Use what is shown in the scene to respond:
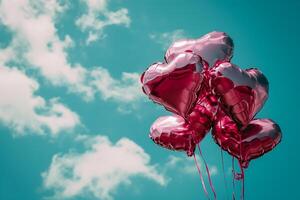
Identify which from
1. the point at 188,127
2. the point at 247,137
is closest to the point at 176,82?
the point at 188,127

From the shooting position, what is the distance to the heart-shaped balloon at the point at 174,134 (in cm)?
682

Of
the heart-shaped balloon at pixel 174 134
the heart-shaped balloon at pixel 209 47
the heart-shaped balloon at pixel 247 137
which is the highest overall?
the heart-shaped balloon at pixel 209 47

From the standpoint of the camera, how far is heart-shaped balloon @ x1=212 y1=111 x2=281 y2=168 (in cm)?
649

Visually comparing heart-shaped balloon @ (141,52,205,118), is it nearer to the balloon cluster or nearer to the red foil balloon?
the balloon cluster

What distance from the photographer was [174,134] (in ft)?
22.5

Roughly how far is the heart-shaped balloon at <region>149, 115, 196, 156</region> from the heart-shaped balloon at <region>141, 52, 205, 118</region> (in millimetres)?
808

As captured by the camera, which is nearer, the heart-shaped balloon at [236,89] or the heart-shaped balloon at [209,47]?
the heart-shaped balloon at [236,89]

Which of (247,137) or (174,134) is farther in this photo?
(174,134)

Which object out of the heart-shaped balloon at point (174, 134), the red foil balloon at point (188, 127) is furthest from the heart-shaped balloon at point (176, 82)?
the heart-shaped balloon at point (174, 134)

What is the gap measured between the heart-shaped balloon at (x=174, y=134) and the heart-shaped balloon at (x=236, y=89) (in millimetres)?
1021

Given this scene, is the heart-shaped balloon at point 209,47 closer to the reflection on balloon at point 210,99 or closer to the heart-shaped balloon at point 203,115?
the reflection on balloon at point 210,99

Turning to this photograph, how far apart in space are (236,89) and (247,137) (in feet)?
3.46

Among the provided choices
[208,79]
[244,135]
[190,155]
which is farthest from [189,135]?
[208,79]

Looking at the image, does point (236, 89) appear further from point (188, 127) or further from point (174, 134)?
point (174, 134)
